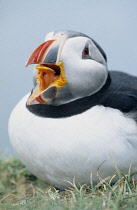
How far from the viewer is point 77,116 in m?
2.09

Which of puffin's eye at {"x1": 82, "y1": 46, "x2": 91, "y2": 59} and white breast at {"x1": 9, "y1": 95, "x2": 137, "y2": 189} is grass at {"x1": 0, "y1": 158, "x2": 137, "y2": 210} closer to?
white breast at {"x1": 9, "y1": 95, "x2": 137, "y2": 189}

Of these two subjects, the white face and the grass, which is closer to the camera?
the grass

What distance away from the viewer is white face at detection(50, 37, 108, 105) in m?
2.05

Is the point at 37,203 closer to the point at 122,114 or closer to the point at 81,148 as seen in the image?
the point at 81,148

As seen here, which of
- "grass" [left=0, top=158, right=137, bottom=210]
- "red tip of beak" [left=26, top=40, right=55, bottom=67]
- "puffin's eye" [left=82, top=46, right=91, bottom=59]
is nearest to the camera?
"grass" [left=0, top=158, right=137, bottom=210]

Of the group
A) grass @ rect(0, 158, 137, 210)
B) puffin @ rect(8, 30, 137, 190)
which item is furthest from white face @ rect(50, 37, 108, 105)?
grass @ rect(0, 158, 137, 210)

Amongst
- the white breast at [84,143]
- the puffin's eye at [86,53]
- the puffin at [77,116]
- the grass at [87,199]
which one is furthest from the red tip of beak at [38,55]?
the grass at [87,199]

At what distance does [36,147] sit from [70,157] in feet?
0.65

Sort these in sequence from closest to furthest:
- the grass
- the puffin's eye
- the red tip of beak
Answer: the grass, the red tip of beak, the puffin's eye

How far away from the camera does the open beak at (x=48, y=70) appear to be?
2.00 meters

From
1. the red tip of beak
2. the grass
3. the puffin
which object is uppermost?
the red tip of beak

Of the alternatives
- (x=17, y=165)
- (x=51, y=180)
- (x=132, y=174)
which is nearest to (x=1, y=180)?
(x=17, y=165)

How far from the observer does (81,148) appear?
6.64 ft

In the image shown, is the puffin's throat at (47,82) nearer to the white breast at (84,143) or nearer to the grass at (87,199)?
Result: the white breast at (84,143)
